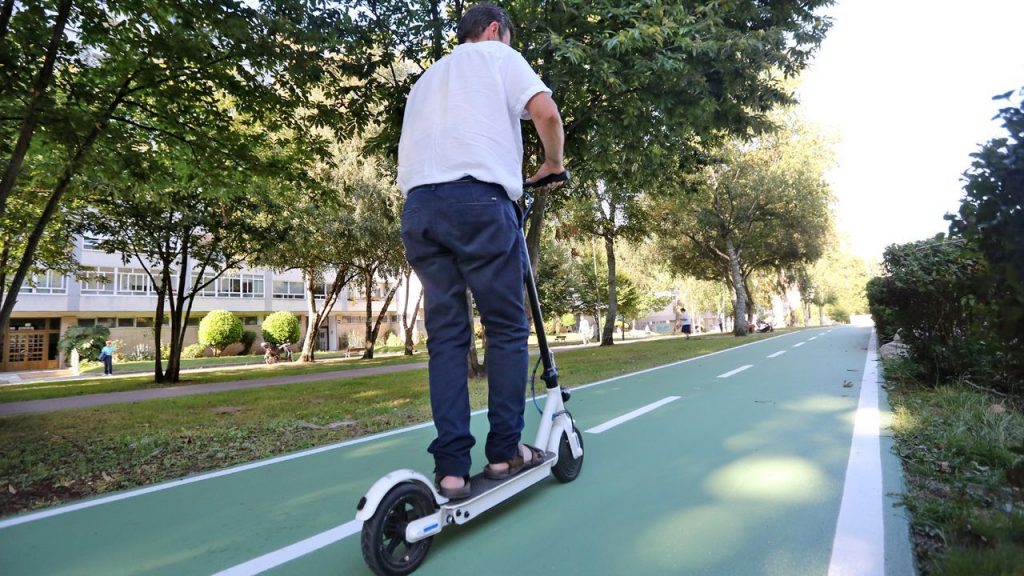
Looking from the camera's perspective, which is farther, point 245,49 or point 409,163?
point 245,49

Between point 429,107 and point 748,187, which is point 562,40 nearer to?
point 429,107

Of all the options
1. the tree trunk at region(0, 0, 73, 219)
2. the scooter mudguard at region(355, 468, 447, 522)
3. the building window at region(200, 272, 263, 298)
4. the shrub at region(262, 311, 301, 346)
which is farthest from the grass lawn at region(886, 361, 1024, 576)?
the building window at region(200, 272, 263, 298)

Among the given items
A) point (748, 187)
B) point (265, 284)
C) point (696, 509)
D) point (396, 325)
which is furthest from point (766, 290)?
point (696, 509)

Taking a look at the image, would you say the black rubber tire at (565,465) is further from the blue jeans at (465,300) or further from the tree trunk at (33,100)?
the tree trunk at (33,100)

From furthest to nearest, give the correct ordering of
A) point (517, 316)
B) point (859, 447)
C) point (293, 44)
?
point (293, 44) → point (859, 447) → point (517, 316)

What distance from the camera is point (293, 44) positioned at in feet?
24.7

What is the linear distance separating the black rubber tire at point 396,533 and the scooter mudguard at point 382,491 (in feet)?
0.06

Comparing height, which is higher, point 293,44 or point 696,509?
point 293,44

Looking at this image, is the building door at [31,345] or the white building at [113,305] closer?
the building door at [31,345]

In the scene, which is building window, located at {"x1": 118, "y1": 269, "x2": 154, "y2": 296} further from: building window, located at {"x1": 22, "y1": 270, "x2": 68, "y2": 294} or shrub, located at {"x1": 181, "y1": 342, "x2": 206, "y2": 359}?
shrub, located at {"x1": 181, "y1": 342, "x2": 206, "y2": 359}

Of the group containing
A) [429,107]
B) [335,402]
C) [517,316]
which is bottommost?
[335,402]

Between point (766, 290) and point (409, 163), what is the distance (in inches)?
2370

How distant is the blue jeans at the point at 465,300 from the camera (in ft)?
7.50

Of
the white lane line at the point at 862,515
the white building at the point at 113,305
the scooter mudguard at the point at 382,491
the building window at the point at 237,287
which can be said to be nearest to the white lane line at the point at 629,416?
the white lane line at the point at 862,515
